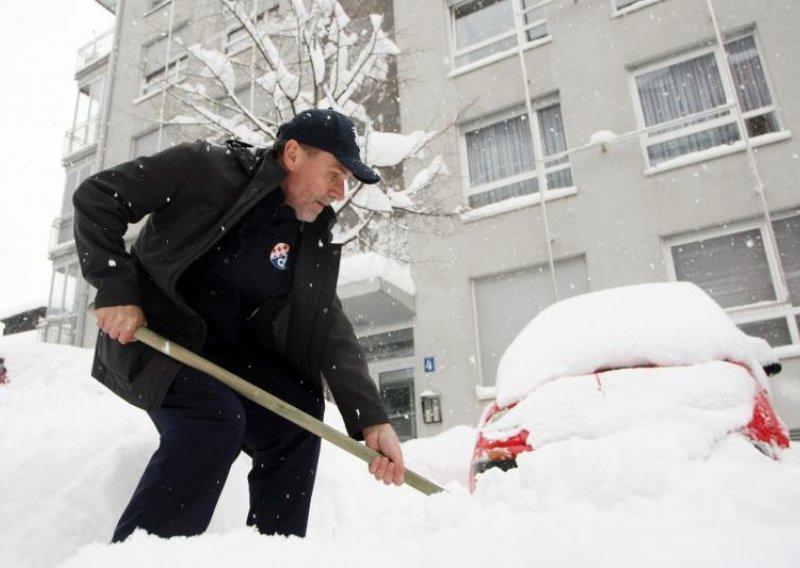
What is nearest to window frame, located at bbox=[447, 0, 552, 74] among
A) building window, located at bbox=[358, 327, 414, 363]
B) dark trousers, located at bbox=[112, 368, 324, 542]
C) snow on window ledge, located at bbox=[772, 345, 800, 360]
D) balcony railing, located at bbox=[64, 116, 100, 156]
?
building window, located at bbox=[358, 327, 414, 363]

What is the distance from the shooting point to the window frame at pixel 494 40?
10.1 metres

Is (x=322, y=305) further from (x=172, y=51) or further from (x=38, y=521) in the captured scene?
(x=172, y=51)

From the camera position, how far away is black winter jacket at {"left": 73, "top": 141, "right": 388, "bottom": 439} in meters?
1.88

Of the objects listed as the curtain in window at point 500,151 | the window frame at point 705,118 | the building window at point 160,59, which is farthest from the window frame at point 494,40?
the building window at point 160,59

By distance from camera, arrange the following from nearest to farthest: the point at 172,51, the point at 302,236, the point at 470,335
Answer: the point at 302,236 < the point at 470,335 < the point at 172,51

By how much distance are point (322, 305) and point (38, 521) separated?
1.25 meters

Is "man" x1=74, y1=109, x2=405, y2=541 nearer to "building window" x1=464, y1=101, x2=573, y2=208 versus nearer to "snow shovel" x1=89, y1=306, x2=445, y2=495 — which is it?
"snow shovel" x1=89, y1=306, x2=445, y2=495

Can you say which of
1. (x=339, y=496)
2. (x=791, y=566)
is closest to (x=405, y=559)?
(x=791, y=566)

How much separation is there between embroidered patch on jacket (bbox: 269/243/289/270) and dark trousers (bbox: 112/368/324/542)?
0.41m

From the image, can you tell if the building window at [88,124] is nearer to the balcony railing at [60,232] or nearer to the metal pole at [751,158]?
the balcony railing at [60,232]

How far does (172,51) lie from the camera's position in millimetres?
15141

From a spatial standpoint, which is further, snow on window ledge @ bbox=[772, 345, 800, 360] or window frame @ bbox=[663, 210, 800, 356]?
window frame @ bbox=[663, 210, 800, 356]

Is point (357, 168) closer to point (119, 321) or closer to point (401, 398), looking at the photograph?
point (119, 321)

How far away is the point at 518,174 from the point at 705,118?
9.25ft
